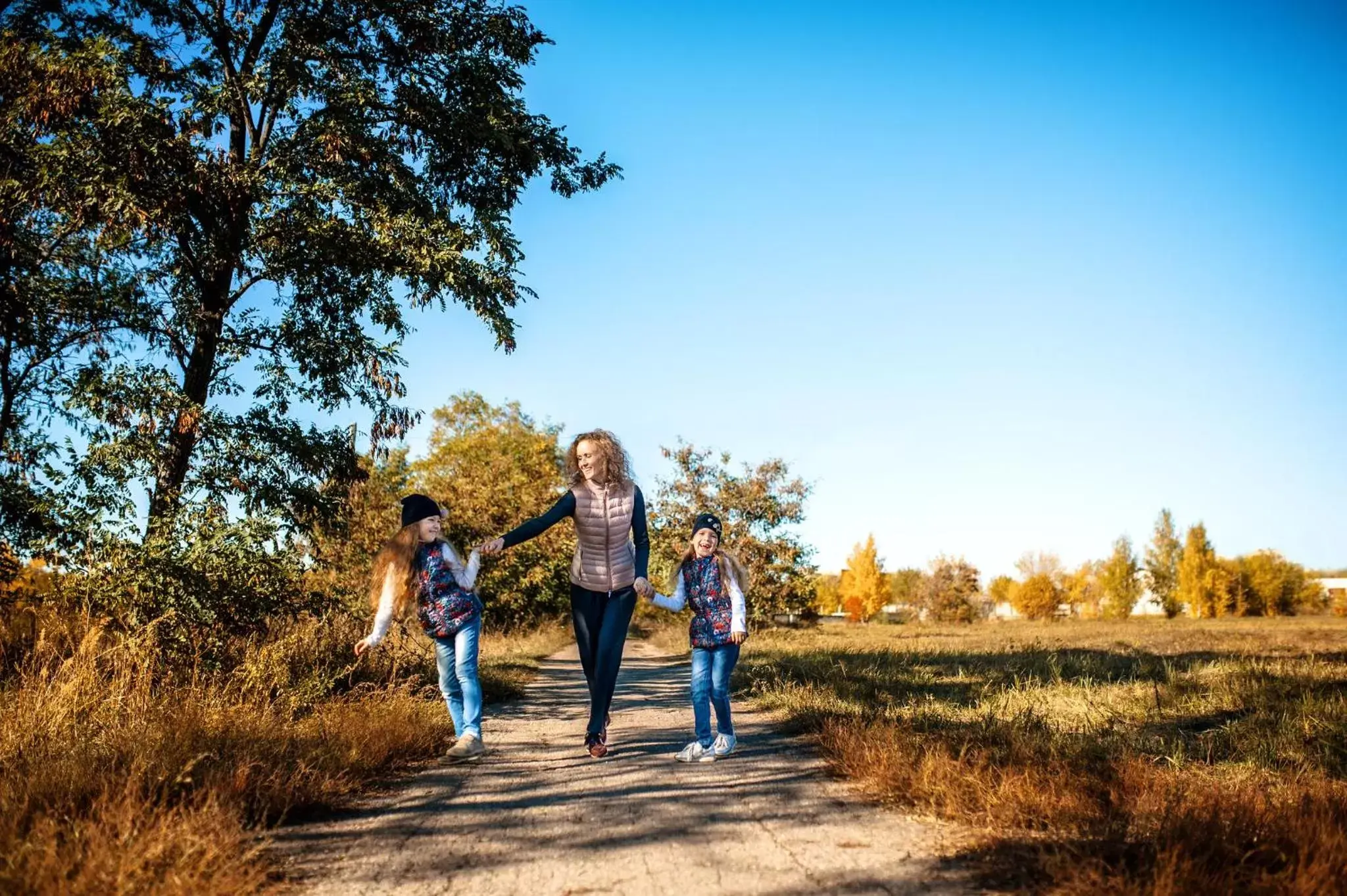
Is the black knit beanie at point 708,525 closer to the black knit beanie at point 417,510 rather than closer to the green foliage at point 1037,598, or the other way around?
the black knit beanie at point 417,510

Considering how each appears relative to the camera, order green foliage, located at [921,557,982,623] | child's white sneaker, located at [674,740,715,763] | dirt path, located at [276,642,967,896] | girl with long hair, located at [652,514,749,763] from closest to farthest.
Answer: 1. dirt path, located at [276,642,967,896]
2. child's white sneaker, located at [674,740,715,763]
3. girl with long hair, located at [652,514,749,763]
4. green foliage, located at [921,557,982,623]

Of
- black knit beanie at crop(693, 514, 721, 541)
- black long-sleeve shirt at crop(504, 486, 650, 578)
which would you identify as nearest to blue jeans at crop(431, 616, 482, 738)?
black long-sleeve shirt at crop(504, 486, 650, 578)

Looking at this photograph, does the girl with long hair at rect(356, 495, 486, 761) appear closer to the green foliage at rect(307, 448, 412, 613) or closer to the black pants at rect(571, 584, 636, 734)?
the black pants at rect(571, 584, 636, 734)

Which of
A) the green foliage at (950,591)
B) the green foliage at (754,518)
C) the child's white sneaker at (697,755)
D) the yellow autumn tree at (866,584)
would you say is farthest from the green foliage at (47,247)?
the yellow autumn tree at (866,584)

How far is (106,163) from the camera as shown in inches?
302

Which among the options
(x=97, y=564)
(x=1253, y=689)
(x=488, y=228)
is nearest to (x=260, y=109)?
(x=488, y=228)

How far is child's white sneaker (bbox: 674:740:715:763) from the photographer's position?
5543 mm

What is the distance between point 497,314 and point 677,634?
18.0 meters

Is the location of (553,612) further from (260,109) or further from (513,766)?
(513,766)

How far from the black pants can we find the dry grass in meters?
1.25

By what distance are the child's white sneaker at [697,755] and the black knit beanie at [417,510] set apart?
99.9 inches

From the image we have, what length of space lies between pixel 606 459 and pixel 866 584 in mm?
68794

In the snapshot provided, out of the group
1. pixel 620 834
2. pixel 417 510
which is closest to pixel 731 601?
pixel 620 834

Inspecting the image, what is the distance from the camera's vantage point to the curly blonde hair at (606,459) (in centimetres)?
598
